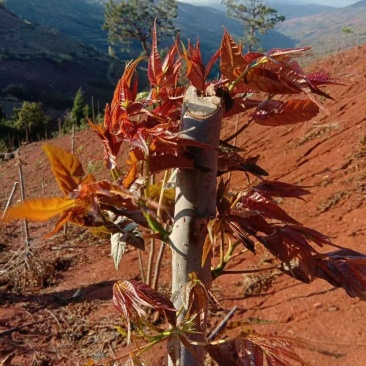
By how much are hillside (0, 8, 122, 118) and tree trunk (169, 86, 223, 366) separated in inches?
719

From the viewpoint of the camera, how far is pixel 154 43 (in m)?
0.46

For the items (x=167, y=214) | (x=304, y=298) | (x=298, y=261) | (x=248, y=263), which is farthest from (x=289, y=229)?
(x=248, y=263)

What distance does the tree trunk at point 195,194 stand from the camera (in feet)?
1.35

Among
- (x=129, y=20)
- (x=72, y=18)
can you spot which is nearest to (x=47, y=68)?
(x=129, y=20)

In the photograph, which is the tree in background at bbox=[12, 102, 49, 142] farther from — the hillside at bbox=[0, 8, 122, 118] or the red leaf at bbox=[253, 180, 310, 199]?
the red leaf at bbox=[253, 180, 310, 199]

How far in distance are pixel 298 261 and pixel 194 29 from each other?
73.8m

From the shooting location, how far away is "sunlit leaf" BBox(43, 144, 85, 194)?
0.34m

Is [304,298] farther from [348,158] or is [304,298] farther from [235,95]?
[348,158]

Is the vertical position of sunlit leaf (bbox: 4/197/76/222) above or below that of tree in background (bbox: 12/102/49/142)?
above

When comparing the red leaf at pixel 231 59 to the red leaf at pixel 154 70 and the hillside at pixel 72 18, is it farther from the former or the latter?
the hillside at pixel 72 18

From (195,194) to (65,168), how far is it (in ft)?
0.47

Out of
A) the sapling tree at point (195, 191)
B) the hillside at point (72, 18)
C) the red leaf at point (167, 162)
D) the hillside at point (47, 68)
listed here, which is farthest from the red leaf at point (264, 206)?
the hillside at point (72, 18)

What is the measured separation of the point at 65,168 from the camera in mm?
348

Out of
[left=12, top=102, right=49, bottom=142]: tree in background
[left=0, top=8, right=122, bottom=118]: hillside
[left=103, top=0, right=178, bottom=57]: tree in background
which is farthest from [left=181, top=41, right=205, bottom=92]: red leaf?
[left=0, top=8, right=122, bottom=118]: hillside
